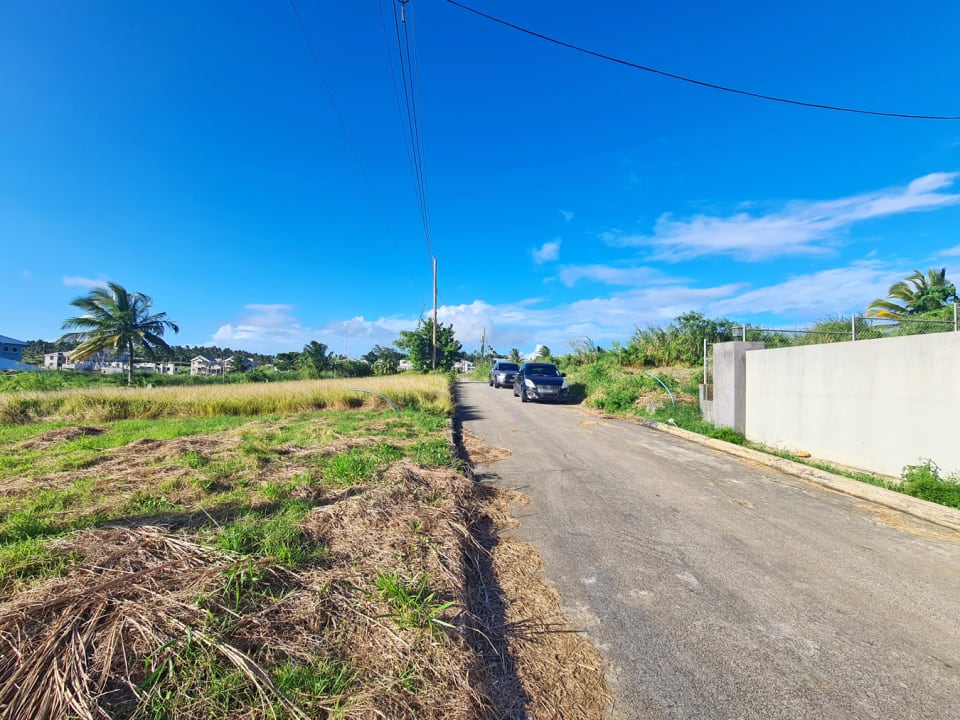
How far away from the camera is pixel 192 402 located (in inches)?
484

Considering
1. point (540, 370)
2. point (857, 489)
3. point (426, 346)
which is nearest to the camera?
point (857, 489)

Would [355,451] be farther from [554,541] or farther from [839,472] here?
[839,472]

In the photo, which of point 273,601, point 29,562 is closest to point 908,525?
point 273,601

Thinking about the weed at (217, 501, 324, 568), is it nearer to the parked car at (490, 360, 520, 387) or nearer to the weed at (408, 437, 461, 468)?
the weed at (408, 437, 461, 468)

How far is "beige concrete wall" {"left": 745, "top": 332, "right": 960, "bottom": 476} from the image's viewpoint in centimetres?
525

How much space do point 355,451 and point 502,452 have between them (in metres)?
2.75

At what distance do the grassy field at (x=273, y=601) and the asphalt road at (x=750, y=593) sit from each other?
0.37m

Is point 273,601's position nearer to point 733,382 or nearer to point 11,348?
point 733,382

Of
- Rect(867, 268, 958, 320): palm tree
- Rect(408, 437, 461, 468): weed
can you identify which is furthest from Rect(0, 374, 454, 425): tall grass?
Rect(867, 268, 958, 320): palm tree

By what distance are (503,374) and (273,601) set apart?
22682mm

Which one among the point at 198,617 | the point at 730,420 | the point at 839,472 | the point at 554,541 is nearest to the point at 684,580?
the point at 554,541

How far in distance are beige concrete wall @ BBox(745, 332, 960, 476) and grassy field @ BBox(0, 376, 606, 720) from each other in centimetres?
587

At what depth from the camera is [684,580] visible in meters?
3.21

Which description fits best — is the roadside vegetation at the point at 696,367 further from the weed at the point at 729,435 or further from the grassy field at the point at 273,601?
the grassy field at the point at 273,601
